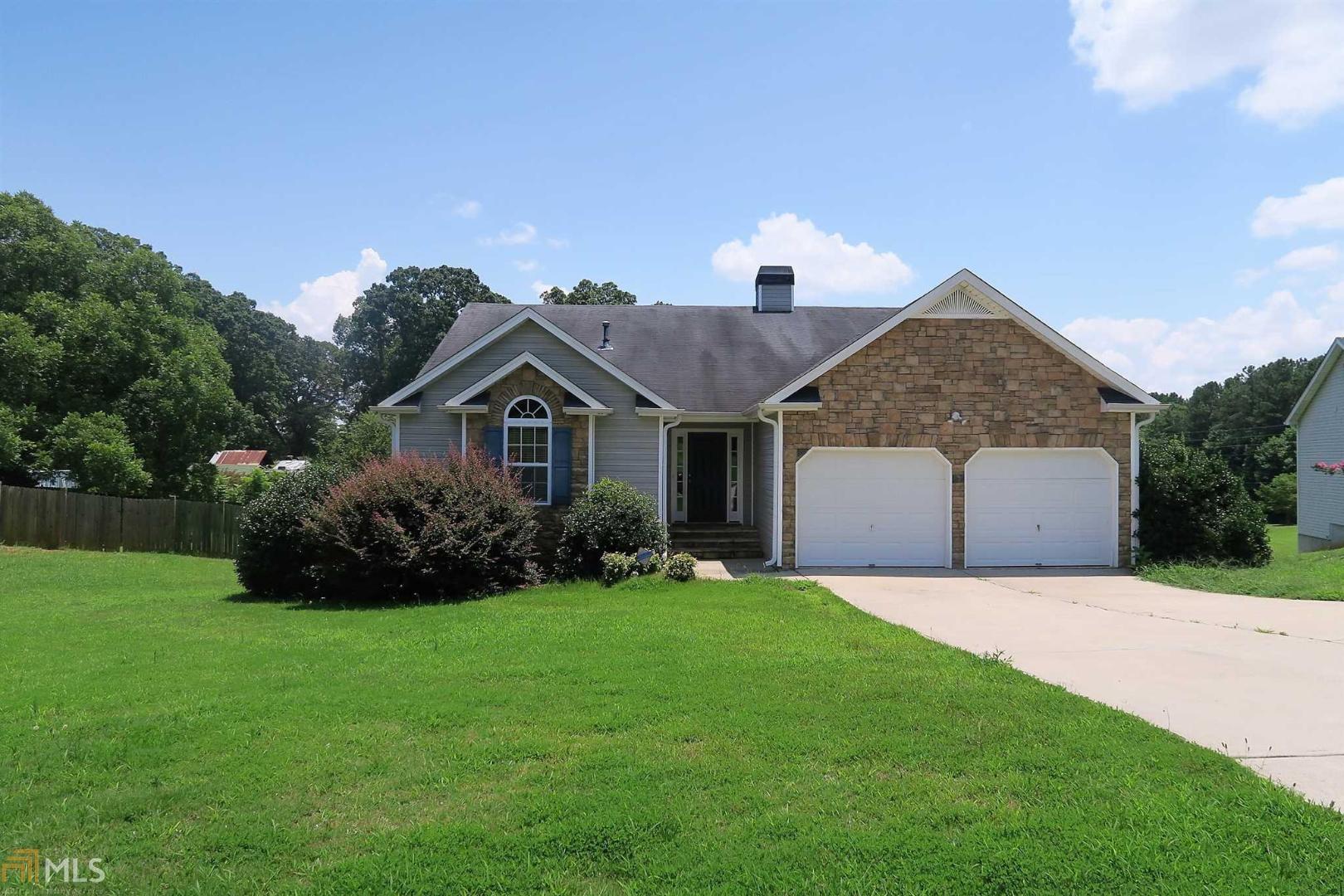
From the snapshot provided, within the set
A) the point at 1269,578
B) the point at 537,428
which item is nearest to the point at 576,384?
the point at 537,428

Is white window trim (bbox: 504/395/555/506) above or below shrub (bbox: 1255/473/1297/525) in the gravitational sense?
above

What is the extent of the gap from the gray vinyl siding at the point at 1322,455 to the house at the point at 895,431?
14614 mm

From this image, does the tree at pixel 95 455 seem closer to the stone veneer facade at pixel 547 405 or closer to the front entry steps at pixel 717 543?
the stone veneer facade at pixel 547 405

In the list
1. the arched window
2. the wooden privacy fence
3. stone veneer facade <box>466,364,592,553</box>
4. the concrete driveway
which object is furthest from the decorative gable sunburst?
the wooden privacy fence

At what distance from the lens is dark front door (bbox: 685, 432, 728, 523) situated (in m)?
19.0

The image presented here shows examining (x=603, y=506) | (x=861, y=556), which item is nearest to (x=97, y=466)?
(x=603, y=506)

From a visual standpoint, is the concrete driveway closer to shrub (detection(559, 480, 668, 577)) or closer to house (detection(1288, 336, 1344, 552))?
shrub (detection(559, 480, 668, 577))

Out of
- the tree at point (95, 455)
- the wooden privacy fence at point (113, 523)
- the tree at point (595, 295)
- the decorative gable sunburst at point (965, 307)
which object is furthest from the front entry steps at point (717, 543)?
the tree at point (595, 295)

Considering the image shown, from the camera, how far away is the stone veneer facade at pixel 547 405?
15586mm

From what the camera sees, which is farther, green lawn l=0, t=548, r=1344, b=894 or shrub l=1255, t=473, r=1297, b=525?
shrub l=1255, t=473, r=1297, b=525

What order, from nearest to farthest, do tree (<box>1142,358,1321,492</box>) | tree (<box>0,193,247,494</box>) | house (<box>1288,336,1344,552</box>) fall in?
house (<box>1288,336,1344,552</box>), tree (<box>0,193,247,494</box>), tree (<box>1142,358,1321,492</box>)

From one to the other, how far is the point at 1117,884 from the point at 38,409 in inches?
1264

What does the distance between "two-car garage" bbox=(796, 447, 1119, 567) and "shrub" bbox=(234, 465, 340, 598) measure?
885cm

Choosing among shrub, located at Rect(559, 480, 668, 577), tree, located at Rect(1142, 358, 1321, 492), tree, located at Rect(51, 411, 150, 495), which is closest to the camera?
shrub, located at Rect(559, 480, 668, 577)
